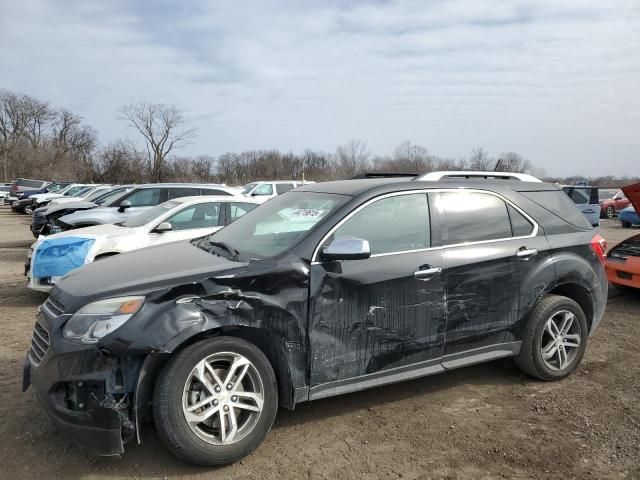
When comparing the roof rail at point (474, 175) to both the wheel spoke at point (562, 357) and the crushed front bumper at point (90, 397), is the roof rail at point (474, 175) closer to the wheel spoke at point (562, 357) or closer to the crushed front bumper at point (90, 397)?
the wheel spoke at point (562, 357)

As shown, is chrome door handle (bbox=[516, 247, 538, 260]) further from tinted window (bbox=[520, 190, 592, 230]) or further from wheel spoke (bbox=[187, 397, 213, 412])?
wheel spoke (bbox=[187, 397, 213, 412])

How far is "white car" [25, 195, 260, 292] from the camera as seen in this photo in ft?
22.3

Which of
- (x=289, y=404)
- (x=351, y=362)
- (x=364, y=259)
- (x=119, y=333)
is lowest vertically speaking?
(x=289, y=404)

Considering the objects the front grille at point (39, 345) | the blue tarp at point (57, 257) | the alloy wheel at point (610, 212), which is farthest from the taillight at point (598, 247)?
the alloy wheel at point (610, 212)

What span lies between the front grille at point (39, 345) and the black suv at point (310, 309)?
0.06ft

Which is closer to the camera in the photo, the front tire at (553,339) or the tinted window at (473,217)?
the tinted window at (473,217)

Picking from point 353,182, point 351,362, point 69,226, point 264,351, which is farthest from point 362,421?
point 69,226

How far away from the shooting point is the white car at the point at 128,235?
679 centimetres

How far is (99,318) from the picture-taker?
3.00 m

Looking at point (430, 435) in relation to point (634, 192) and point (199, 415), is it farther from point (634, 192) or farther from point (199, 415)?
point (634, 192)

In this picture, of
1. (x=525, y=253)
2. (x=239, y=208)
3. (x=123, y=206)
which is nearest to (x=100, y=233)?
(x=239, y=208)

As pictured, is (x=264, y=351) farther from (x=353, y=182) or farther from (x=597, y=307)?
(x=597, y=307)

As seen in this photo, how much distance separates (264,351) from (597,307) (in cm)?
329

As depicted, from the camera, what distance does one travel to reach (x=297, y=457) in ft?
10.7
